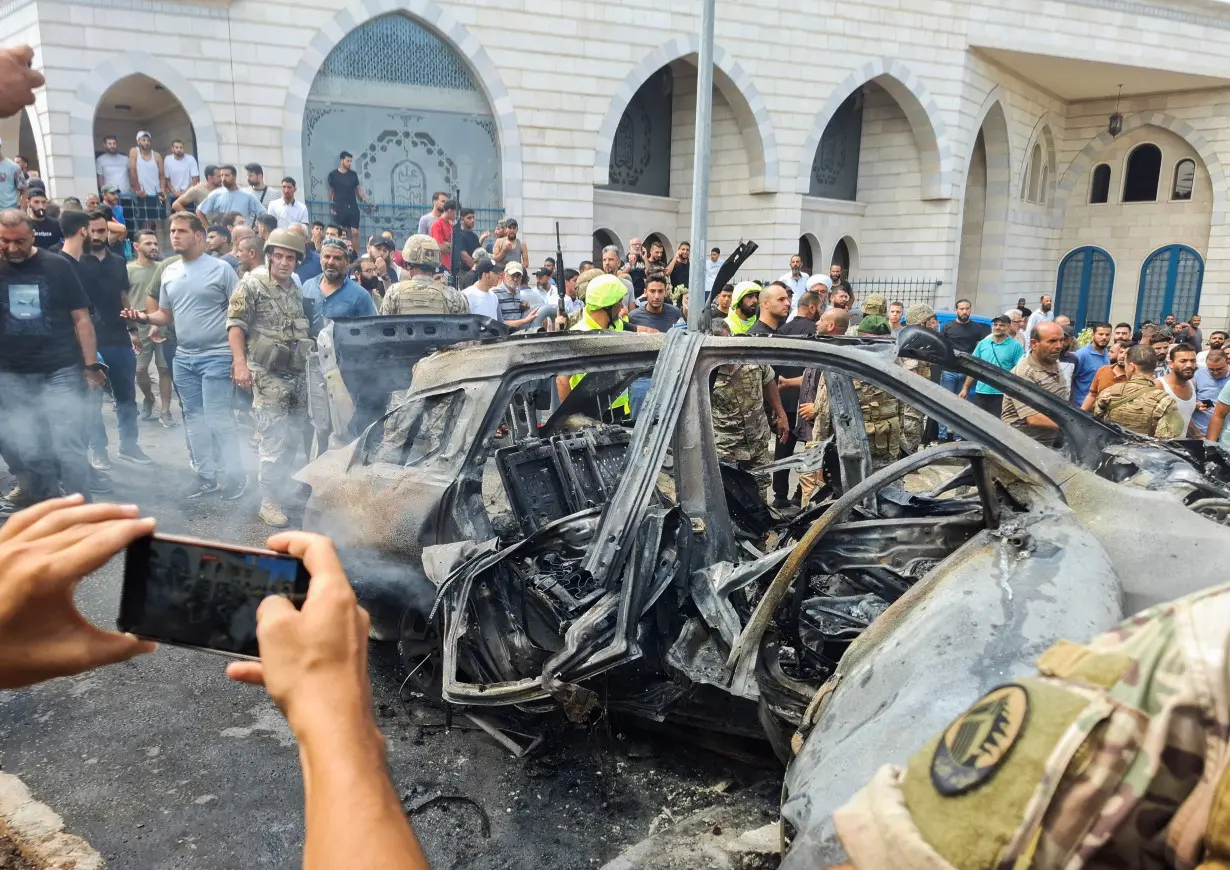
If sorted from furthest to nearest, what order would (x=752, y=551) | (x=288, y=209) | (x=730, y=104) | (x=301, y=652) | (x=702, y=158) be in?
(x=730, y=104) → (x=288, y=209) → (x=702, y=158) → (x=752, y=551) → (x=301, y=652)

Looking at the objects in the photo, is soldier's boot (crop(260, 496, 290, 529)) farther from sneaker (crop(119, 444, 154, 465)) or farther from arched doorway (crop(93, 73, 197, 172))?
arched doorway (crop(93, 73, 197, 172))

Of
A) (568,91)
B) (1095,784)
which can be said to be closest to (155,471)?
(1095,784)

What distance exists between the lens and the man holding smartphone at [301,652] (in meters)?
0.77

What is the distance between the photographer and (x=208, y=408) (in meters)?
6.27

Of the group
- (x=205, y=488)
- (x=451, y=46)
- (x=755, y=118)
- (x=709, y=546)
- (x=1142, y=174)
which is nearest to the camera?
(x=709, y=546)

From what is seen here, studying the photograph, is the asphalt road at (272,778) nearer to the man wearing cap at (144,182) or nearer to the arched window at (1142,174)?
the man wearing cap at (144,182)

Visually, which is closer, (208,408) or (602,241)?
(208,408)

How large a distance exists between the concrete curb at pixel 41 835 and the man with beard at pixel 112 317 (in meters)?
4.57

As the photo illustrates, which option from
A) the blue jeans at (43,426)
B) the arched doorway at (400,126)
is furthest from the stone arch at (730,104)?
the blue jeans at (43,426)

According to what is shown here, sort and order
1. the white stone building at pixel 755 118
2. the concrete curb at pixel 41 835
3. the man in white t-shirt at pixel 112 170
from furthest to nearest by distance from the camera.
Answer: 1. the white stone building at pixel 755 118
2. the man in white t-shirt at pixel 112 170
3. the concrete curb at pixel 41 835

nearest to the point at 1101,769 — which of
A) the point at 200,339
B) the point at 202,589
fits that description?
the point at 202,589

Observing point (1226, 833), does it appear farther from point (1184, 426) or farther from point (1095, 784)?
point (1184, 426)

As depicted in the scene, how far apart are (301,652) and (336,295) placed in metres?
6.27

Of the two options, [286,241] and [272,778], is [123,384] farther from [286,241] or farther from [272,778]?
[272,778]
